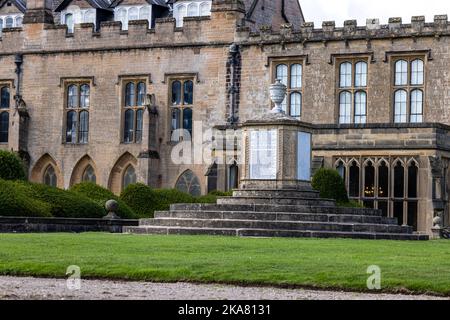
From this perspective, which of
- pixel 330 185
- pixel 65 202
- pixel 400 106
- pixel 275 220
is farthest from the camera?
pixel 400 106

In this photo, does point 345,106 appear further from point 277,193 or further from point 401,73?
point 277,193

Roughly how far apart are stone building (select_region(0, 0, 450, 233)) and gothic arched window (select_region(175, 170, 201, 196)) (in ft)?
0.18

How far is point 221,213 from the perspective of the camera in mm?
33500

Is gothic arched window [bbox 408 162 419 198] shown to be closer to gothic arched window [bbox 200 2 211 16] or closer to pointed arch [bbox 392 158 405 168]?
pointed arch [bbox 392 158 405 168]

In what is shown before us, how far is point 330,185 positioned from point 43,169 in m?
21.8

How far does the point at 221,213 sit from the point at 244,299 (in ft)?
57.7

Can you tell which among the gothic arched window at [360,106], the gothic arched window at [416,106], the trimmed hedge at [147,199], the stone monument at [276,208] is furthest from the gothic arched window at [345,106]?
the stone monument at [276,208]

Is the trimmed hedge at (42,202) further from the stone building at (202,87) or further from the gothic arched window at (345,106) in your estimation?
the gothic arched window at (345,106)

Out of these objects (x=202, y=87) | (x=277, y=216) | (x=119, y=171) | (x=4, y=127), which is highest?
(x=202, y=87)

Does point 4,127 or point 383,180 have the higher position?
point 4,127

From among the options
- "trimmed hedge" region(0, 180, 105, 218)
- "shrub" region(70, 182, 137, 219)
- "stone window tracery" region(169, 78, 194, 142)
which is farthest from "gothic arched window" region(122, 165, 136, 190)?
"trimmed hedge" region(0, 180, 105, 218)

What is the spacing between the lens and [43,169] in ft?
192

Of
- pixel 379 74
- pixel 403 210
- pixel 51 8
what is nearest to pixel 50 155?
pixel 51 8

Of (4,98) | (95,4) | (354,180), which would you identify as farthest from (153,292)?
(4,98)
